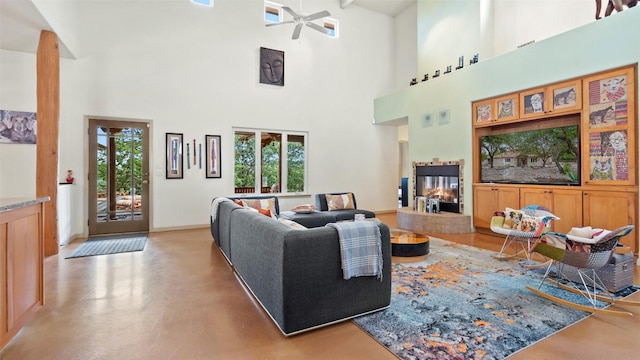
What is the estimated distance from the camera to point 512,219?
13.4 ft

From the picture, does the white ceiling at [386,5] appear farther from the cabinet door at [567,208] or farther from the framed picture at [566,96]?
the cabinet door at [567,208]

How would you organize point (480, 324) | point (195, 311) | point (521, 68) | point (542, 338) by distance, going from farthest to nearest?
point (521, 68)
point (195, 311)
point (480, 324)
point (542, 338)

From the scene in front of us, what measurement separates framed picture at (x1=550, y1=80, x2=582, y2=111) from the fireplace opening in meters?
1.97

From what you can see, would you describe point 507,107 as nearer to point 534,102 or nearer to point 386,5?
point 534,102

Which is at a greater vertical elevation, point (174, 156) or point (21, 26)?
point (21, 26)

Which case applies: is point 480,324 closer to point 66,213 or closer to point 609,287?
point 609,287

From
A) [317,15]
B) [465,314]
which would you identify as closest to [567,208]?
[465,314]

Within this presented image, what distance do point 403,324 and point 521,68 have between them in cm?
488

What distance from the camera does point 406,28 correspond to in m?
8.57

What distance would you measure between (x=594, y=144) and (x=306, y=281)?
15.2 feet

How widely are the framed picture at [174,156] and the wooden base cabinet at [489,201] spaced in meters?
5.95

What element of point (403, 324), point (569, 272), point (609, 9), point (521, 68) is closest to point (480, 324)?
point (403, 324)

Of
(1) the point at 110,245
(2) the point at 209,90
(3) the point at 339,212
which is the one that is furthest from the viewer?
(2) the point at 209,90

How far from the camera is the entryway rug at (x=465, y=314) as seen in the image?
202cm
